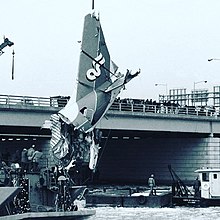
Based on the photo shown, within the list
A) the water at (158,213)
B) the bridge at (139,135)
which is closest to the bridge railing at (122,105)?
the bridge at (139,135)

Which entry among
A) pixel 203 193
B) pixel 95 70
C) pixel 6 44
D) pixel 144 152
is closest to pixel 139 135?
pixel 144 152

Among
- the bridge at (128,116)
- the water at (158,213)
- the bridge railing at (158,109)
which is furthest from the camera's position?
the bridge railing at (158,109)

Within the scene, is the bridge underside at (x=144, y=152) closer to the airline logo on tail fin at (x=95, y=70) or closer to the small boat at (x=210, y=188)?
the small boat at (x=210, y=188)

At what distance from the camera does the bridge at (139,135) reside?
3000 inches

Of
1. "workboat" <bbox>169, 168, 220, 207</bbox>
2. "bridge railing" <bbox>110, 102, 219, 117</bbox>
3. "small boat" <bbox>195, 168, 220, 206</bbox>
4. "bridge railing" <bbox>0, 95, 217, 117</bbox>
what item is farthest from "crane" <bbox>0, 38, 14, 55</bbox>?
"small boat" <bbox>195, 168, 220, 206</bbox>

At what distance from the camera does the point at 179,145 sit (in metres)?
97.8

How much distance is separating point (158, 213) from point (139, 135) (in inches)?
1711

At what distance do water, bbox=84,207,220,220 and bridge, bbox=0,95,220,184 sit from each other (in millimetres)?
18501

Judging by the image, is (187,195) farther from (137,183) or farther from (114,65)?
(137,183)

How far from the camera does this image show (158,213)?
56.8 meters

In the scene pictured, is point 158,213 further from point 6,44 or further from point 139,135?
point 139,135

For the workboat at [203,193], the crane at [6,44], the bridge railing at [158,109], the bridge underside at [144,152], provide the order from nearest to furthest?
the workboat at [203,193]
the crane at [6,44]
the bridge railing at [158,109]
the bridge underside at [144,152]

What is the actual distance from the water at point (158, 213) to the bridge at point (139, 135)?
18.5 meters

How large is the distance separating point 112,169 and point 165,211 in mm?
49433
